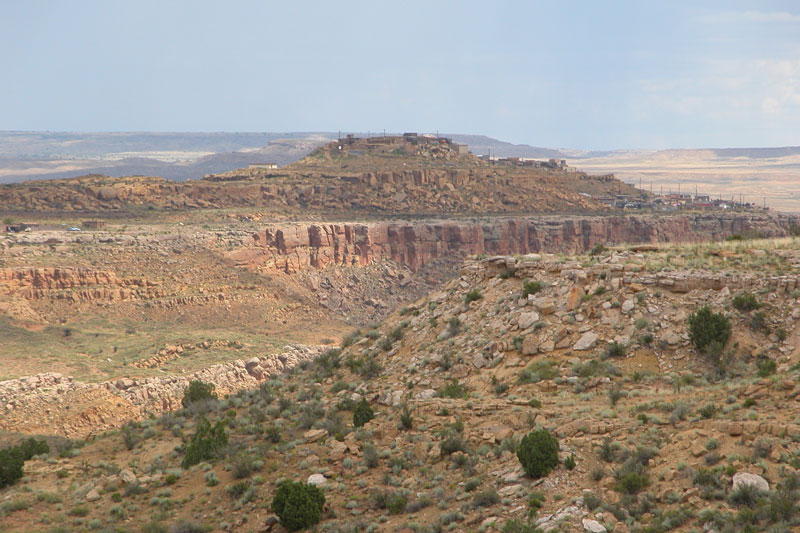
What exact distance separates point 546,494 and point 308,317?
56.0m

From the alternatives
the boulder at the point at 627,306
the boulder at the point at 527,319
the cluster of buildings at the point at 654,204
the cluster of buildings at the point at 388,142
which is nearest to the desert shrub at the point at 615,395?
the boulder at the point at 627,306

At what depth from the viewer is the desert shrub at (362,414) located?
2084cm

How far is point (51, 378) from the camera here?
42.8 metres

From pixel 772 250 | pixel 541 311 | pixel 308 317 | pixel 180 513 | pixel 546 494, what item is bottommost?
pixel 308 317

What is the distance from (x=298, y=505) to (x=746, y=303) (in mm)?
12739

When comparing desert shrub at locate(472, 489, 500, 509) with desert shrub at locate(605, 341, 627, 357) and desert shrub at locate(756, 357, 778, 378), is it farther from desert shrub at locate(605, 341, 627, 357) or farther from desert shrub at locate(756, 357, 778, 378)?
desert shrub at locate(756, 357, 778, 378)

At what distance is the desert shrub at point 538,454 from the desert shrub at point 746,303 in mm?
8343

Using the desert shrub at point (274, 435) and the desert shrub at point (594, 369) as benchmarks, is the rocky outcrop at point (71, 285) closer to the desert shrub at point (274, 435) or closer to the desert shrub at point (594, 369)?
the desert shrub at point (274, 435)

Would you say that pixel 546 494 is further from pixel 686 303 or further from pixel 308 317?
pixel 308 317

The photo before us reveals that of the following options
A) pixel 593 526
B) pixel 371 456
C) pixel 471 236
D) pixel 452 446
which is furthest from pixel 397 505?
pixel 471 236

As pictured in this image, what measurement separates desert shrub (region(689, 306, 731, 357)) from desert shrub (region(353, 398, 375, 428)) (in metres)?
8.46

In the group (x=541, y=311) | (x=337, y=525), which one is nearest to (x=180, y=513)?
(x=337, y=525)

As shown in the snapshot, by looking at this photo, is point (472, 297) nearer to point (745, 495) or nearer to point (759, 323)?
point (759, 323)

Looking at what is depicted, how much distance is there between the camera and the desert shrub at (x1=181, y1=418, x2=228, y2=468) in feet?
67.8
